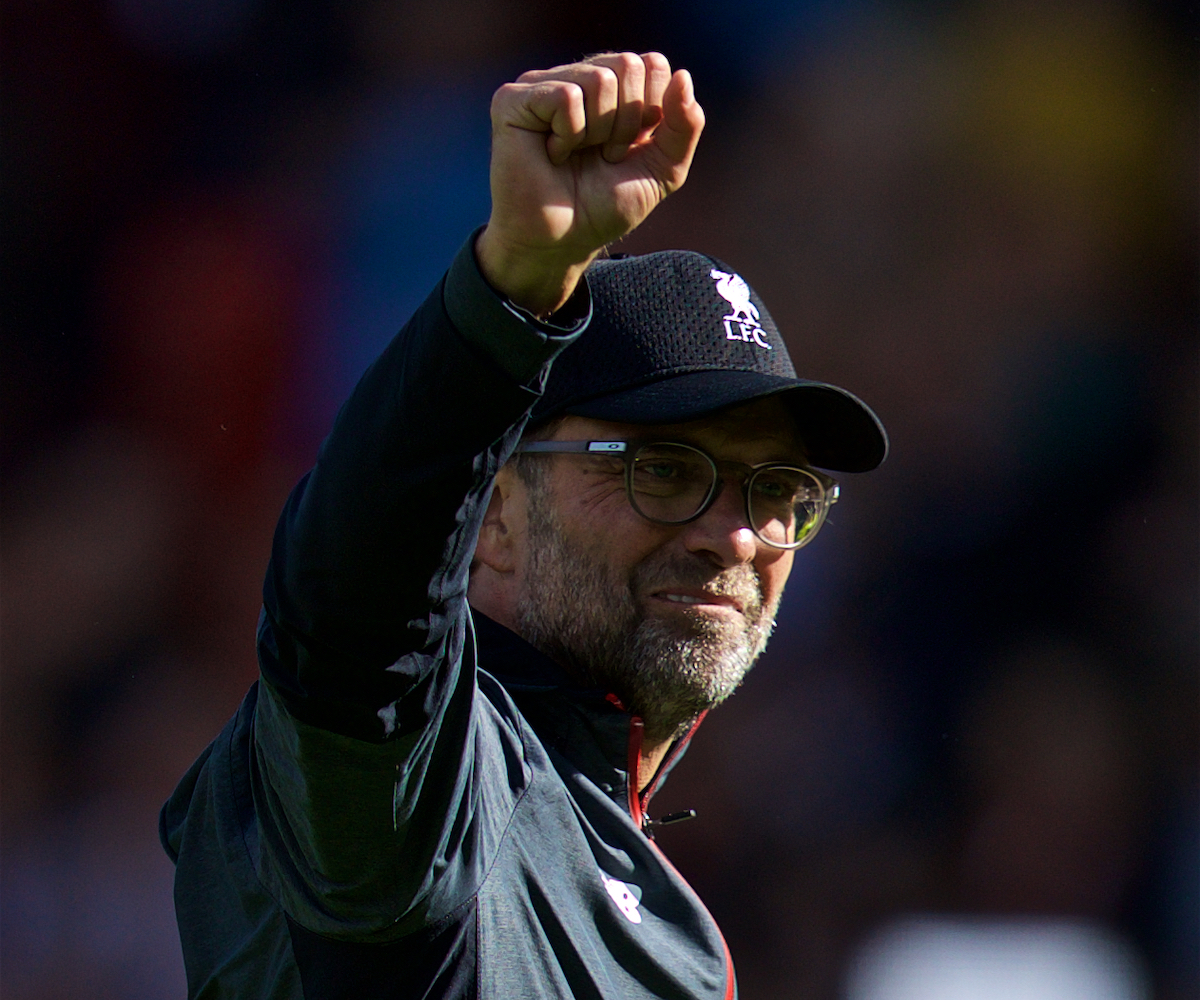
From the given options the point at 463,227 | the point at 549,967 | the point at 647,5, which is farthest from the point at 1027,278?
the point at 549,967

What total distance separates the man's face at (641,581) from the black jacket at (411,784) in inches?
8.4

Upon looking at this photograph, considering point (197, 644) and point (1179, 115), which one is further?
point (1179, 115)

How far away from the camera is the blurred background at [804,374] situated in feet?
10.5

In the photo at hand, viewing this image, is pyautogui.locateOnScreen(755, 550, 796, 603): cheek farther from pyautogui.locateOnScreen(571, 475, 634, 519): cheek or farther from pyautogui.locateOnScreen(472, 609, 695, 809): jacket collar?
pyautogui.locateOnScreen(472, 609, 695, 809): jacket collar

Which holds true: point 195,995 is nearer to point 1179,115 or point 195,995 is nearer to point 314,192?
point 314,192

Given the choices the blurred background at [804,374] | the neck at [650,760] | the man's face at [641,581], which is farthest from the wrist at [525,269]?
the blurred background at [804,374]

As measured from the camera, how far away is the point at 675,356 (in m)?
1.59

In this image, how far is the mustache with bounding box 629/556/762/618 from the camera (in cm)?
158

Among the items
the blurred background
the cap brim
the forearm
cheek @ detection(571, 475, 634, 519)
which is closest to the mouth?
cheek @ detection(571, 475, 634, 519)

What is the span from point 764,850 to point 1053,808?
0.78 metres

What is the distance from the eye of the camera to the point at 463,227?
359 cm

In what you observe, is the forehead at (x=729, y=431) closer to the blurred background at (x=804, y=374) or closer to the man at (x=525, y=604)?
the man at (x=525, y=604)

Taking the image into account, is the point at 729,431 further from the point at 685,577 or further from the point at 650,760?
the point at 650,760

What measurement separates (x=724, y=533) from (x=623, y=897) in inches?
19.5
